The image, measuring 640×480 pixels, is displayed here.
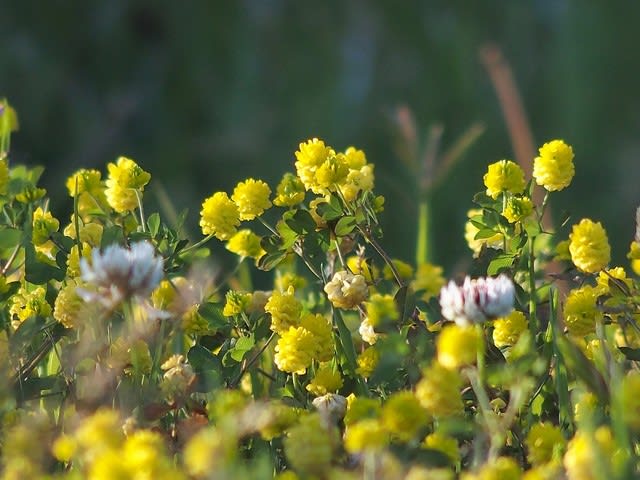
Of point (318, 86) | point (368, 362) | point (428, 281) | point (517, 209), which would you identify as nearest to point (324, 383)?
point (368, 362)

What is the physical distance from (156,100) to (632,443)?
3835 millimetres

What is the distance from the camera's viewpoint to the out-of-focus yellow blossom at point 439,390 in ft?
3.49

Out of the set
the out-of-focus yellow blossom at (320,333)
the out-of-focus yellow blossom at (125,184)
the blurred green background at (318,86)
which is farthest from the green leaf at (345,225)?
the blurred green background at (318,86)

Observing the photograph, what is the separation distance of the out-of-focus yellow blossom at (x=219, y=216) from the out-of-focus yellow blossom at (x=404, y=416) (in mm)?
469

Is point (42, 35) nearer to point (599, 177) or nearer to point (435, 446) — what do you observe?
point (599, 177)

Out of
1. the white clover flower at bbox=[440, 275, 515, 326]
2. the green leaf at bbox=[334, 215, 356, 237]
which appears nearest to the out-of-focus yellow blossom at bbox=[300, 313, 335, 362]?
the green leaf at bbox=[334, 215, 356, 237]

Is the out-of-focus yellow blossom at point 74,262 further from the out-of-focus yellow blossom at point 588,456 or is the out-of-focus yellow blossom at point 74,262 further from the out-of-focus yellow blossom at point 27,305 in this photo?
the out-of-focus yellow blossom at point 588,456

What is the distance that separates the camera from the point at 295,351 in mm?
1302

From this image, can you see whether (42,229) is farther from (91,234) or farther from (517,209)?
(517,209)

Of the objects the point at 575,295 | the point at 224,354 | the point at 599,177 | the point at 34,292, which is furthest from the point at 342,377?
the point at 599,177

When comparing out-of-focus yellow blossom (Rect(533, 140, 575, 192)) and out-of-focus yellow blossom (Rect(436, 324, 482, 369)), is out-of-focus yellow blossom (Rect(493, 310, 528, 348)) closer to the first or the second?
out-of-focus yellow blossom (Rect(533, 140, 575, 192))

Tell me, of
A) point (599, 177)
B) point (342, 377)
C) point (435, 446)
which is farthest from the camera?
point (599, 177)

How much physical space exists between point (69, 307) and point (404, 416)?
47 cm

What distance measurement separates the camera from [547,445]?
1173 mm
